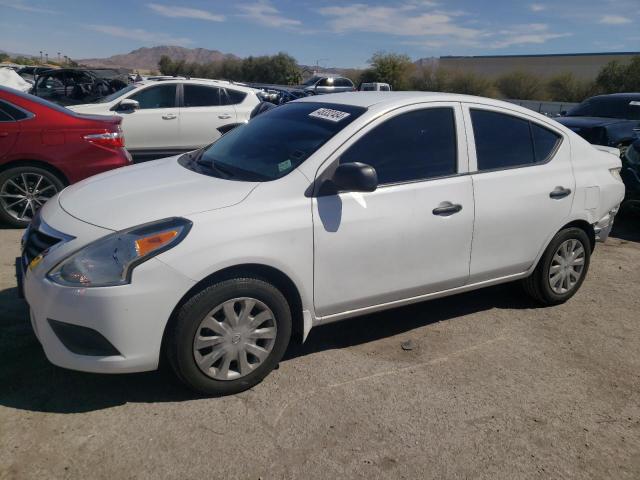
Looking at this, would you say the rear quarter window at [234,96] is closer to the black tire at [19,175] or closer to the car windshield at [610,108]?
the black tire at [19,175]

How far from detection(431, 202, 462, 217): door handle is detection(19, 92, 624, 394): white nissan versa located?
0.01 meters

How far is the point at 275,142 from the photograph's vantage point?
3.74 metres

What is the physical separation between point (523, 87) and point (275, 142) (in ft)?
135

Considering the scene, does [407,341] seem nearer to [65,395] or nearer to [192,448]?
[192,448]

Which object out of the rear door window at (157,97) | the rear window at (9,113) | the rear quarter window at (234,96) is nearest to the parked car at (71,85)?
the rear door window at (157,97)

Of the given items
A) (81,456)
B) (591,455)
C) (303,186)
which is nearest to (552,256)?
(591,455)

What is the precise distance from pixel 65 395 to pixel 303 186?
5.78 feet

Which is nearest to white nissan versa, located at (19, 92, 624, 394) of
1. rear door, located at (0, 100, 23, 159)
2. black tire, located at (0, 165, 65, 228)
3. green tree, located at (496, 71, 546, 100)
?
black tire, located at (0, 165, 65, 228)

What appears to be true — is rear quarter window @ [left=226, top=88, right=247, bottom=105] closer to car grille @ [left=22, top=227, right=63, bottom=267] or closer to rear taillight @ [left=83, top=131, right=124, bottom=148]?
rear taillight @ [left=83, top=131, right=124, bottom=148]

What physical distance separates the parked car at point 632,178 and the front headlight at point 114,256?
6.44 meters

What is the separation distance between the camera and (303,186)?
3.25 metres

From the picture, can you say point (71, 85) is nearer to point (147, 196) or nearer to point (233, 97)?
point (233, 97)

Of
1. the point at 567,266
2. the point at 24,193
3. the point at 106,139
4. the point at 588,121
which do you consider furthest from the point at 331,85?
the point at 567,266

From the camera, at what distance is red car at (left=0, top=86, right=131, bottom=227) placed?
600 cm
